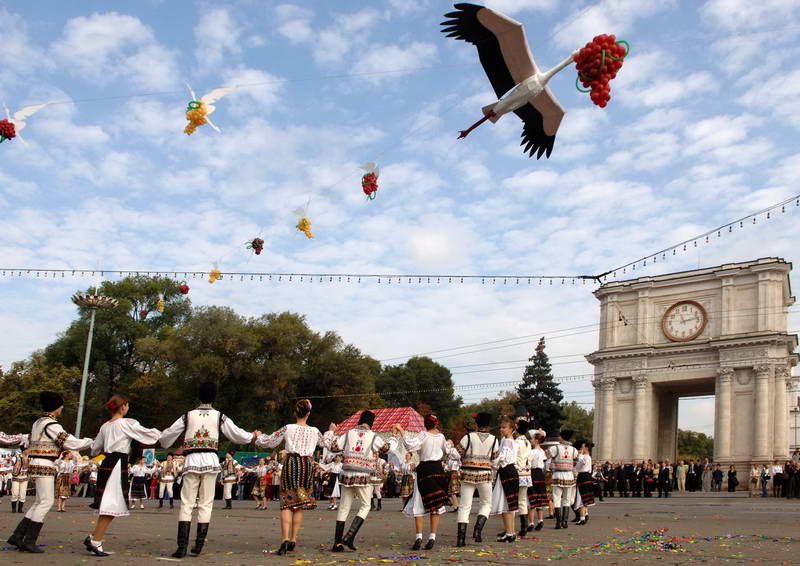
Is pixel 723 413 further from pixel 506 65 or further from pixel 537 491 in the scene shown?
pixel 506 65

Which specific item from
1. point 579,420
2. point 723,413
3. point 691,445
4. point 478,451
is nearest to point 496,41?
point 478,451

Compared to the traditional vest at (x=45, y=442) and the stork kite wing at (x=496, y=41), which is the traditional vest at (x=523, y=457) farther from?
the traditional vest at (x=45, y=442)

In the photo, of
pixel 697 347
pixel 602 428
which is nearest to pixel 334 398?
pixel 602 428

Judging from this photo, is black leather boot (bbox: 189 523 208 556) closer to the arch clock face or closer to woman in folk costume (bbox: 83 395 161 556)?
woman in folk costume (bbox: 83 395 161 556)

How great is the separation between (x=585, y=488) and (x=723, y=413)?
100 feet

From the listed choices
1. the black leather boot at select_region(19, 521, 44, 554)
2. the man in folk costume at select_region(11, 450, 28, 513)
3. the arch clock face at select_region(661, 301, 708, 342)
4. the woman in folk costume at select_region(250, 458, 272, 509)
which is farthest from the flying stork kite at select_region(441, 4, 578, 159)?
A: the arch clock face at select_region(661, 301, 708, 342)

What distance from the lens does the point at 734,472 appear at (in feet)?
137

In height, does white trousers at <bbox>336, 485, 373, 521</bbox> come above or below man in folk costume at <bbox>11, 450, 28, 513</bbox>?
above

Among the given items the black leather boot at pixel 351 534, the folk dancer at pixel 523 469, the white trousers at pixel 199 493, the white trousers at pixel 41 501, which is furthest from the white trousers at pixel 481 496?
the white trousers at pixel 41 501

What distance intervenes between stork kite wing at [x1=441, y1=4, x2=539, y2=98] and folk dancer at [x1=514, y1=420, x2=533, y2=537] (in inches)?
259

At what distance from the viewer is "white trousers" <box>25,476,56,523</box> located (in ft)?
33.7

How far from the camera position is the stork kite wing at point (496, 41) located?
35.5ft

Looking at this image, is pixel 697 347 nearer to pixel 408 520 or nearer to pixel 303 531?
pixel 408 520

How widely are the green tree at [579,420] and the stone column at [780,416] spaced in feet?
170
